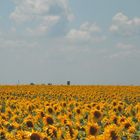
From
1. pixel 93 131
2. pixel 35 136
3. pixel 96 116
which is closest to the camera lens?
pixel 35 136

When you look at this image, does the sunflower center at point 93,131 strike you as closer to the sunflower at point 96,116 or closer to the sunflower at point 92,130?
the sunflower at point 92,130

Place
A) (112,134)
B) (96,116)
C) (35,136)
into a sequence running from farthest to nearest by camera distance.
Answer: (96,116)
(112,134)
(35,136)

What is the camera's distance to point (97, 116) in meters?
12.2

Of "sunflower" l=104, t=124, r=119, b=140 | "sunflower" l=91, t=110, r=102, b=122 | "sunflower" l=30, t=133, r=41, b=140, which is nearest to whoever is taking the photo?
"sunflower" l=30, t=133, r=41, b=140

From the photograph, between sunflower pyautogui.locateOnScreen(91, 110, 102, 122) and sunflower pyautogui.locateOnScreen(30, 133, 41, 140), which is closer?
sunflower pyautogui.locateOnScreen(30, 133, 41, 140)

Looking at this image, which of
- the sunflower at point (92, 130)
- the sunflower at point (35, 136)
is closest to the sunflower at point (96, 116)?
the sunflower at point (92, 130)

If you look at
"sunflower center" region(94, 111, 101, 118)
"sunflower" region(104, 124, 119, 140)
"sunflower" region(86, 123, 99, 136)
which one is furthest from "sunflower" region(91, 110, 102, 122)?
"sunflower" region(104, 124, 119, 140)

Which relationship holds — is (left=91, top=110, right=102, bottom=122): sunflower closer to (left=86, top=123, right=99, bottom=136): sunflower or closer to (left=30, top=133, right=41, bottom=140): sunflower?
(left=86, top=123, right=99, bottom=136): sunflower

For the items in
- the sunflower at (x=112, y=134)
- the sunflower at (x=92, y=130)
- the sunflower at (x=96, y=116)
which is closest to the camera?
the sunflower at (x=112, y=134)

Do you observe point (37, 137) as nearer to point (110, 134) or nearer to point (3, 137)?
point (110, 134)

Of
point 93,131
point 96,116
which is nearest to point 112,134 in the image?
point 93,131

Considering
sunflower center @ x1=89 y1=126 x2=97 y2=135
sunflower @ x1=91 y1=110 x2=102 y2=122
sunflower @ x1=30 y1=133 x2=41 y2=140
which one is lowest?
sunflower @ x1=30 y1=133 x2=41 y2=140

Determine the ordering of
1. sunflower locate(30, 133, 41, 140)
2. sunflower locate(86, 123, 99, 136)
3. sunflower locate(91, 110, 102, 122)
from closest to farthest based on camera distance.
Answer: sunflower locate(30, 133, 41, 140)
sunflower locate(86, 123, 99, 136)
sunflower locate(91, 110, 102, 122)

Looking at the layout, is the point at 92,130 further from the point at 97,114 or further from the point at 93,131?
the point at 97,114
